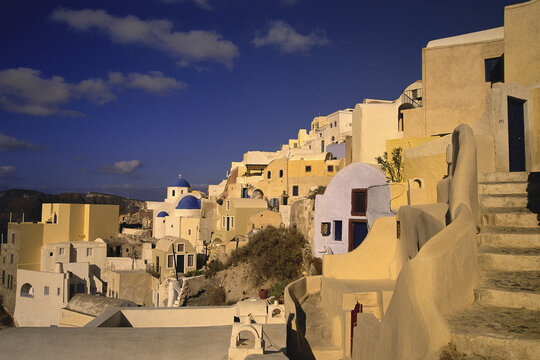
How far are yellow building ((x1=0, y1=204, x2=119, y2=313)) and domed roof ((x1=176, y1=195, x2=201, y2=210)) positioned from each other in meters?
9.51

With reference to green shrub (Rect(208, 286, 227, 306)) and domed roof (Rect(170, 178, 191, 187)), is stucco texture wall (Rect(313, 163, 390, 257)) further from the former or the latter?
domed roof (Rect(170, 178, 191, 187))

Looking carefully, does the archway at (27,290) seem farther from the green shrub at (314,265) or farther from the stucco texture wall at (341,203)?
the stucco texture wall at (341,203)

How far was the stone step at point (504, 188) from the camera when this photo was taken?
551cm

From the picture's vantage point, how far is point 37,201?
64938mm

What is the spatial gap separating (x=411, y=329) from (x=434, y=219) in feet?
9.26

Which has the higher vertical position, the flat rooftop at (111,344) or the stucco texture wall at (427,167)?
→ the stucco texture wall at (427,167)

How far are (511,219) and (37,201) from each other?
237ft

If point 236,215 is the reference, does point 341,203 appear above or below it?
above

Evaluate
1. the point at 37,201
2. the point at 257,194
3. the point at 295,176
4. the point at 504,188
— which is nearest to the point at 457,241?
the point at 504,188

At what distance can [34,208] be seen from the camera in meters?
60.0

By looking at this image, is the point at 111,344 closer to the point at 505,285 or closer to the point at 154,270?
the point at 505,285

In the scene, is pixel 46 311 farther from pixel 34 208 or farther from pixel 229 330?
pixel 34 208

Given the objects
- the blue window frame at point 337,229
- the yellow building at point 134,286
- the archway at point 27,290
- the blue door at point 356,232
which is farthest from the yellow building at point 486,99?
the archway at point 27,290

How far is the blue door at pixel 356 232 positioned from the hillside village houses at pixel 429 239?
0.14 ft
